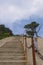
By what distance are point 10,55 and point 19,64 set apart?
142 cm

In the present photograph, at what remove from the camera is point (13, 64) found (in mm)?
9906

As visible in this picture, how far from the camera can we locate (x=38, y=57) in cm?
1145

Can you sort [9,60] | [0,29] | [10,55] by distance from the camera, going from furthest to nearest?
[0,29] < [10,55] < [9,60]

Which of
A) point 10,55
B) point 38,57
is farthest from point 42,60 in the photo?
point 10,55

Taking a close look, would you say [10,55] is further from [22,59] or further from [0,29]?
[0,29]

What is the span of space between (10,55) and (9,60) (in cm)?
83

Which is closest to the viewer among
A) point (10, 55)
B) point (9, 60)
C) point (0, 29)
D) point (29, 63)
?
point (29, 63)

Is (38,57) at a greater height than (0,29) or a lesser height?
lesser

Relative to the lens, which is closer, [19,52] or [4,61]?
[4,61]

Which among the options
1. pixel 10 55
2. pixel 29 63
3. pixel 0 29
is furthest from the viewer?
pixel 0 29

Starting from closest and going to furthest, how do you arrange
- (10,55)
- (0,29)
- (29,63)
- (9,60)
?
(29,63) → (9,60) → (10,55) → (0,29)

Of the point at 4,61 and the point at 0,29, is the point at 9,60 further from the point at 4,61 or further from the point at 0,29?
the point at 0,29

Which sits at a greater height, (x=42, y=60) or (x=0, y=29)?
Answer: (x=0, y=29)

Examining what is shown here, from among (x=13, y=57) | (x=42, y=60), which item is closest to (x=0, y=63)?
(x=13, y=57)
